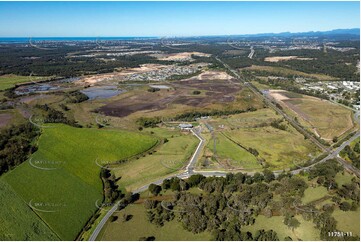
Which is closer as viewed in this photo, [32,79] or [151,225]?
[151,225]

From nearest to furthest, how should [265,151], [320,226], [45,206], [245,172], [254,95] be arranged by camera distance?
[320,226] → [45,206] → [245,172] → [265,151] → [254,95]

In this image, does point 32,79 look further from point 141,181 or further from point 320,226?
point 320,226

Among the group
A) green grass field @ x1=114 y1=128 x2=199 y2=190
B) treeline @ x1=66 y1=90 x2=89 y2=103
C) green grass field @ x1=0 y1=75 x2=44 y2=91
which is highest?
green grass field @ x1=0 y1=75 x2=44 y2=91

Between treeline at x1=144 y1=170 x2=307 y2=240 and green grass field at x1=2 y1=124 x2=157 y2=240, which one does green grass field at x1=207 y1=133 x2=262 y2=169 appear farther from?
green grass field at x1=2 y1=124 x2=157 y2=240

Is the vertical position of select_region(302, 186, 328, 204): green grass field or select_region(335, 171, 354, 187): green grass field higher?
select_region(302, 186, 328, 204): green grass field

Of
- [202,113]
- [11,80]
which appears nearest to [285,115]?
[202,113]

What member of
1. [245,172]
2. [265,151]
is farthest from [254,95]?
[245,172]

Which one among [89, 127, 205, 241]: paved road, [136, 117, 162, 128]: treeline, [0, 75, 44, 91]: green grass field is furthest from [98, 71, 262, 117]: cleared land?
[0, 75, 44, 91]: green grass field
